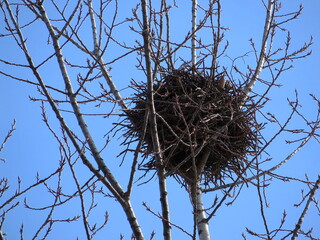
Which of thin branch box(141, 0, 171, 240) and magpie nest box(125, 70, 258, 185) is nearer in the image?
thin branch box(141, 0, 171, 240)

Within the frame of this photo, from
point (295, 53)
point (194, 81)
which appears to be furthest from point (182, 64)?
point (295, 53)

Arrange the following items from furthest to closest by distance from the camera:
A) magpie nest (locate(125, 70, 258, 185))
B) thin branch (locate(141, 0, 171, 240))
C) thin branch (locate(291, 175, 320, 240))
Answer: magpie nest (locate(125, 70, 258, 185)) → thin branch (locate(291, 175, 320, 240)) → thin branch (locate(141, 0, 171, 240))

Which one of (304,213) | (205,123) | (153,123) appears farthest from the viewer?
(205,123)

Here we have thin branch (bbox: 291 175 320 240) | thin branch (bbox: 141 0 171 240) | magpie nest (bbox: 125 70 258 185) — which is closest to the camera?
thin branch (bbox: 141 0 171 240)

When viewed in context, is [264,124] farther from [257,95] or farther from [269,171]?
[269,171]

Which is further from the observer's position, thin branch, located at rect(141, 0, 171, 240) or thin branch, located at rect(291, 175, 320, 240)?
thin branch, located at rect(291, 175, 320, 240)

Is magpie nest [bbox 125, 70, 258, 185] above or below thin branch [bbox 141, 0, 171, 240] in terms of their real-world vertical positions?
above

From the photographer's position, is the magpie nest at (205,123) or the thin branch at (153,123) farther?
the magpie nest at (205,123)

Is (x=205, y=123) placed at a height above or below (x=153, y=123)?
above

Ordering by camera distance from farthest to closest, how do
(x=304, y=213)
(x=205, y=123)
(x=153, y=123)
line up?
(x=205, y=123) < (x=304, y=213) < (x=153, y=123)

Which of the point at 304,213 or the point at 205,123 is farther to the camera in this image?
the point at 205,123

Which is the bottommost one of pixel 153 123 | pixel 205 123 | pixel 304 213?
pixel 304 213

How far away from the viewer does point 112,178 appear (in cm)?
252

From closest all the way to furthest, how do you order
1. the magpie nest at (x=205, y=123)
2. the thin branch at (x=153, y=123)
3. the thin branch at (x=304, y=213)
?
the thin branch at (x=153, y=123) < the thin branch at (x=304, y=213) < the magpie nest at (x=205, y=123)
